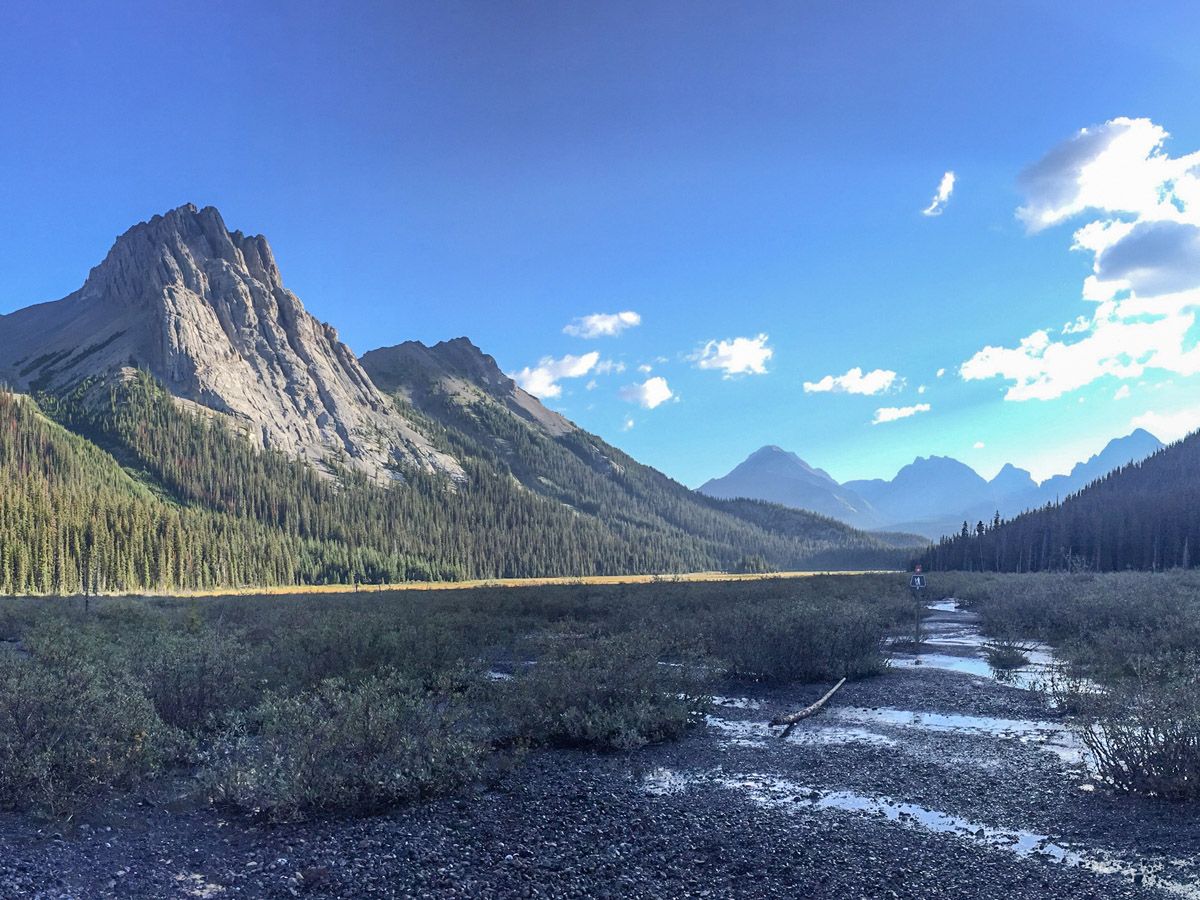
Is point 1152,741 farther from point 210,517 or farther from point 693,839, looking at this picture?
point 210,517

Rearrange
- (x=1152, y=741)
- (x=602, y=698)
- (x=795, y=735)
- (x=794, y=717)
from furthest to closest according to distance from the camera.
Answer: (x=794, y=717) < (x=602, y=698) < (x=795, y=735) < (x=1152, y=741)

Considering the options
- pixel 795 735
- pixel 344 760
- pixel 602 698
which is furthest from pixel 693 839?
pixel 795 735

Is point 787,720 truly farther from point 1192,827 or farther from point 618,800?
point 1192,827

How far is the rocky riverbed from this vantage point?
864 centimetres

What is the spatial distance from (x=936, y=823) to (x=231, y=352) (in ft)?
598

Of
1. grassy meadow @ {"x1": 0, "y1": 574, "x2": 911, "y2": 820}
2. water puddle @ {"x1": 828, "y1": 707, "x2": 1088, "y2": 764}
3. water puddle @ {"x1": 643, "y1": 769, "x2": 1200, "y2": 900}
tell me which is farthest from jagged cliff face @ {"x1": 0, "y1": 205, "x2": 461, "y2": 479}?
water puddle @ {"x1": 643, "y1": 769, "x2": 1200, "y2": 900}

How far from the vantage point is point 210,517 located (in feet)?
349

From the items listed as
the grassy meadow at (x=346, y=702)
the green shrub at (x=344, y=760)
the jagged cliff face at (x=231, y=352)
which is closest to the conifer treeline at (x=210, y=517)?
the jagged cliff face at (x=231, y=352)

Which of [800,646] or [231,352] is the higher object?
[231,352]

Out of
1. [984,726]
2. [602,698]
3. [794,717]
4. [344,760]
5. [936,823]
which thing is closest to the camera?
[936,823]

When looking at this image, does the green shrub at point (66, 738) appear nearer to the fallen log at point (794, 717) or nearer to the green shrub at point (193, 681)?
the green shrub at point (193, 681)

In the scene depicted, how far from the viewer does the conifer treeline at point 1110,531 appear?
8656cm

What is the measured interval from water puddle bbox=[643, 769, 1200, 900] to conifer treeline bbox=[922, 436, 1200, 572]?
80090 mm

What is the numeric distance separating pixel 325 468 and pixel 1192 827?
15995cm
